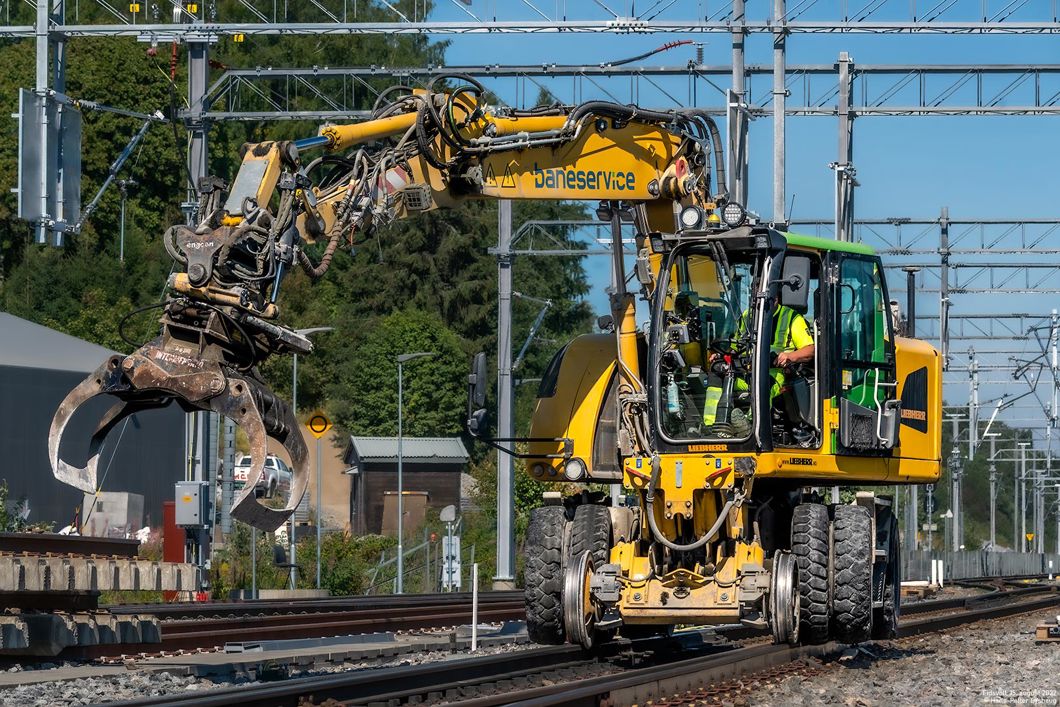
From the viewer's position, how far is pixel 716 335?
49.3 ft

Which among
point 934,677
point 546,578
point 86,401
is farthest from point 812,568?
point 86,401

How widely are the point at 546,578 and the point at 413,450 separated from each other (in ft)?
194

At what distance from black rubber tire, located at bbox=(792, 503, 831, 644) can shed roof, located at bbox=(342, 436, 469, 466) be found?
193 ft

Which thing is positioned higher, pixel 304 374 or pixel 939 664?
pixel 304 374

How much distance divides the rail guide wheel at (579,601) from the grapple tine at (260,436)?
334cm

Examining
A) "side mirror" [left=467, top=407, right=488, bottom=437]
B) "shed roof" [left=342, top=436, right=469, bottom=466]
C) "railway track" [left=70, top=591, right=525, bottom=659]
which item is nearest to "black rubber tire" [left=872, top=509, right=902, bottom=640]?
"side mirror" [left=467, top=407, right=488, bottom=437]

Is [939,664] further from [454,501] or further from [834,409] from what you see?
[454,501]

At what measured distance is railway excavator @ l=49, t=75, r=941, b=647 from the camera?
46.6ft

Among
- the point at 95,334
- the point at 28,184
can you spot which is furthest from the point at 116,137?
the point at 28,184

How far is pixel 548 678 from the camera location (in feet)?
46.1

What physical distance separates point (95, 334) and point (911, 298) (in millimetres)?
55069

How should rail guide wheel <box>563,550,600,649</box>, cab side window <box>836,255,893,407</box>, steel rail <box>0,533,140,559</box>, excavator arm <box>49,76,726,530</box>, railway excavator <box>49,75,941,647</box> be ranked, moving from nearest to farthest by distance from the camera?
excavator arm <box>49,76,726,530</box> → railway excavator <box>49,75,941,647</box> → rail guide wheel <box>563,550,600,649</box> → cab side window <box>836,255,893,407</box> → steel rail <box>0,533,140,559</box>

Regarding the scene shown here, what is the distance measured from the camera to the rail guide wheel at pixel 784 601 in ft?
46.3

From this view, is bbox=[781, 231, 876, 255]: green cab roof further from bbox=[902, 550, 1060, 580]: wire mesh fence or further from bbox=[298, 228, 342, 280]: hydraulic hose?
bbox=[902, 550, 1060, 580]: wire mesh fence
